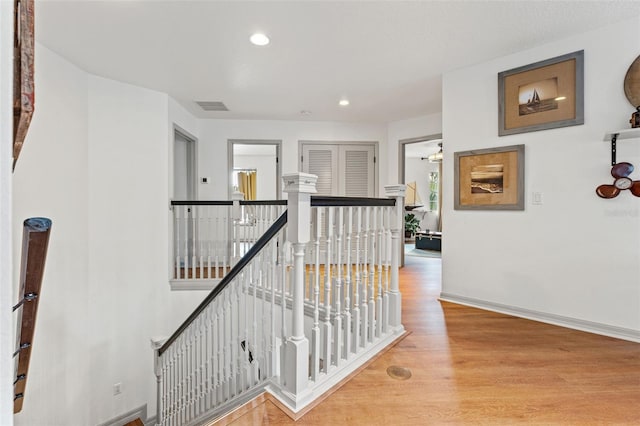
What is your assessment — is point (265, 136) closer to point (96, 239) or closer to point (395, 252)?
point (96, 239)

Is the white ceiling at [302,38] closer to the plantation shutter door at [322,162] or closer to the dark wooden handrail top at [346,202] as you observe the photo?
the dark wooden handrail top at [346,202]

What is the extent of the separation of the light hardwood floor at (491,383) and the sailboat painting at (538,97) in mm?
1888

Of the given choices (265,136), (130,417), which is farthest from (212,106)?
(130,417)

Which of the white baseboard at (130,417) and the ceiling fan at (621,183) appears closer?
the ceiling fan at (621,183)

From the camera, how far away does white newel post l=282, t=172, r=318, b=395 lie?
5.15ft

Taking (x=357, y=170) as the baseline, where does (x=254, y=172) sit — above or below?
above

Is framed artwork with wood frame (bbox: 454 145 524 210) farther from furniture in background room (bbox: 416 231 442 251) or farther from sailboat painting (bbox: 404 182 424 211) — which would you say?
sailboat painting (bbox: 404 182 424 211)

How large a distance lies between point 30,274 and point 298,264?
3.49 ft

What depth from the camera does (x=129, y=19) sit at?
2.39 meters

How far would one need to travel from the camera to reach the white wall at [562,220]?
238cm

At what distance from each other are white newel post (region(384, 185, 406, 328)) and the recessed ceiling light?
1651 mm

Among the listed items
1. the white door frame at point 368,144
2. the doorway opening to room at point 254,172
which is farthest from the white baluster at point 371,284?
the doorway opening to room at point 254,172

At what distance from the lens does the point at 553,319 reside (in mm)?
2662

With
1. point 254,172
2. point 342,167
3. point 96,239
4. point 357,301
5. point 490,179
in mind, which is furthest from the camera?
point 254,172
